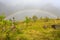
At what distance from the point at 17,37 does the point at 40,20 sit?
3.01 m

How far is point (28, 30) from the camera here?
35.0ft

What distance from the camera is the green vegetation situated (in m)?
9.91

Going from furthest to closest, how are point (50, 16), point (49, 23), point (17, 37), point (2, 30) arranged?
point (50, 16), point (49, 23), point (2, 30), point (17, 37)

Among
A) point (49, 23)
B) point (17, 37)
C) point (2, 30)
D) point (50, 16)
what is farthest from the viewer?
point (50, 16)

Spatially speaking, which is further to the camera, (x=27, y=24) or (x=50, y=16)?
(x=50, y=16)

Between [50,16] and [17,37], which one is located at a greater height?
[50,16]

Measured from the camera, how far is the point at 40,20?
12344mm

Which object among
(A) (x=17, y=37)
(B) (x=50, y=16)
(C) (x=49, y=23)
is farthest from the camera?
(B) (x=50, y=16)

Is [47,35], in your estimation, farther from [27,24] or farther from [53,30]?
[27,24]

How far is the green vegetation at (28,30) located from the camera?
9.91 m

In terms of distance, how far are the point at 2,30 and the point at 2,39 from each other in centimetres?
70

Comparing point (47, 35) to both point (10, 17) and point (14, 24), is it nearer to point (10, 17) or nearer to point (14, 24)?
point (14, 24)

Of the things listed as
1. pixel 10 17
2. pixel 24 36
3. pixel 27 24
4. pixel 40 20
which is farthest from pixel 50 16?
pixel 24 36

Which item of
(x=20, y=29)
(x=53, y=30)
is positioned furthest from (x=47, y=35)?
(x=20, y=29)
